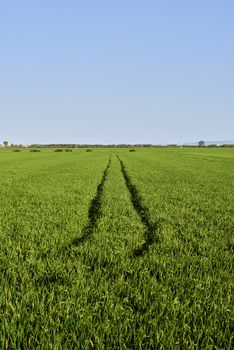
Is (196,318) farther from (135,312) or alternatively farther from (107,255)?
(107,255)

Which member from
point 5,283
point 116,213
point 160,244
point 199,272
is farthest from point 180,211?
point 5,283

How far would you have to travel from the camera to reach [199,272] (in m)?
6.80

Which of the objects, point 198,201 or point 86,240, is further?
point 198,201

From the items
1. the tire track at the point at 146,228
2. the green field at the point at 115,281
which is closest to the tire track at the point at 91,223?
the green field at the point at 115,281

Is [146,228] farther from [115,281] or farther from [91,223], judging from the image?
[115,281]

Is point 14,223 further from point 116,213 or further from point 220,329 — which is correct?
point 220,329

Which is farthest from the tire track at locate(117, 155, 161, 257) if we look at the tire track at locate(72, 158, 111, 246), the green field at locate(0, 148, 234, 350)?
the tire track at locate(72, 158, 111, 246)

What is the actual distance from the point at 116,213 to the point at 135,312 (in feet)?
27.2

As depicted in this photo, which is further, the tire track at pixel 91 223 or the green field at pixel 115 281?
the tire track at pixel 91 223

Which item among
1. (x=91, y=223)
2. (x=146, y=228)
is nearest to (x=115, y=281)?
(x=146, y=228)

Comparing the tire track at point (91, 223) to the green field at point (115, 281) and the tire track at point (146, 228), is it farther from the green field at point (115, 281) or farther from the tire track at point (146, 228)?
the tire track at point (146, 228)

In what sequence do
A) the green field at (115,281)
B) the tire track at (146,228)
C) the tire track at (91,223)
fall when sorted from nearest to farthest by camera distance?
the green field at (115,281), the tire track at (146,228), the tire track at (91,223)

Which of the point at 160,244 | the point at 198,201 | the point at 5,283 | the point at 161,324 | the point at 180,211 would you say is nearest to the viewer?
the point at 161,324

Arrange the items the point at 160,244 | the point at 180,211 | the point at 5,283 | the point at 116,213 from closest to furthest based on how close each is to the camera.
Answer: the point at 5,283 → the point at 160,244 → the point at 116,213 → the point at 180,211
